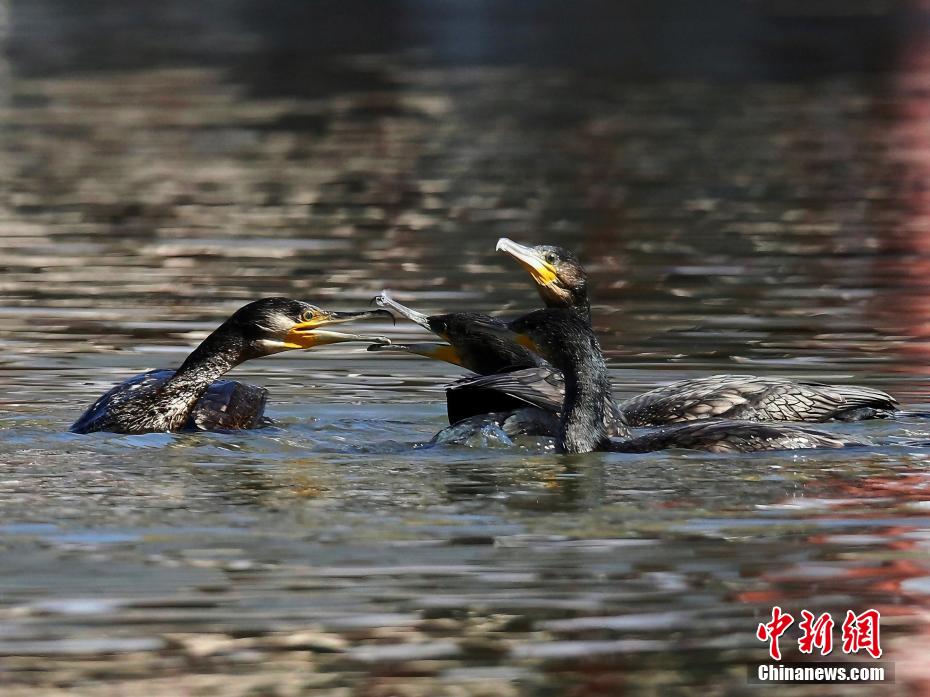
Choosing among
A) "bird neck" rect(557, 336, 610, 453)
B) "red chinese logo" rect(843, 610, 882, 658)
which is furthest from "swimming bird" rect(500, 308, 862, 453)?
"red chinese logo" rect(843, 610, 882, 658)

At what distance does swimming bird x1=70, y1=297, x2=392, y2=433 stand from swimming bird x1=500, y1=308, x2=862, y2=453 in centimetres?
94

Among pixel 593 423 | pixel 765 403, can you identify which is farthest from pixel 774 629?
pixel 765 403

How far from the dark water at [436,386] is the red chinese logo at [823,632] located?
0.21 feet

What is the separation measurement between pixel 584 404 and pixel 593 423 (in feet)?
0.33

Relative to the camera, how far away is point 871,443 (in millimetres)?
10578

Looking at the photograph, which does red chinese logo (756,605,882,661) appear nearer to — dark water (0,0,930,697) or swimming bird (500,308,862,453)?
dark water (0,0,930,697)

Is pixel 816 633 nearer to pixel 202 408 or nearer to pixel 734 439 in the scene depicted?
pixel 734 439

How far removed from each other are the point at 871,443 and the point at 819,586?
113 inches

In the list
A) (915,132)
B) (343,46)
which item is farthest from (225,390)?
(343,46)

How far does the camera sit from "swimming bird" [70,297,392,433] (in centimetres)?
1117

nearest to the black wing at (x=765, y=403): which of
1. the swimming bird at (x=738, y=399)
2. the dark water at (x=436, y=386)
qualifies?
the swimming bird at (x=738, y=399)

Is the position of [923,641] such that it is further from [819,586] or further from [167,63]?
[167,63]

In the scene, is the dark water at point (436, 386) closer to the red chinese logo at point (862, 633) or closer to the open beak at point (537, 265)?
the red chinese logo at point (862, 633)

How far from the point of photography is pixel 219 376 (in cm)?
1139
